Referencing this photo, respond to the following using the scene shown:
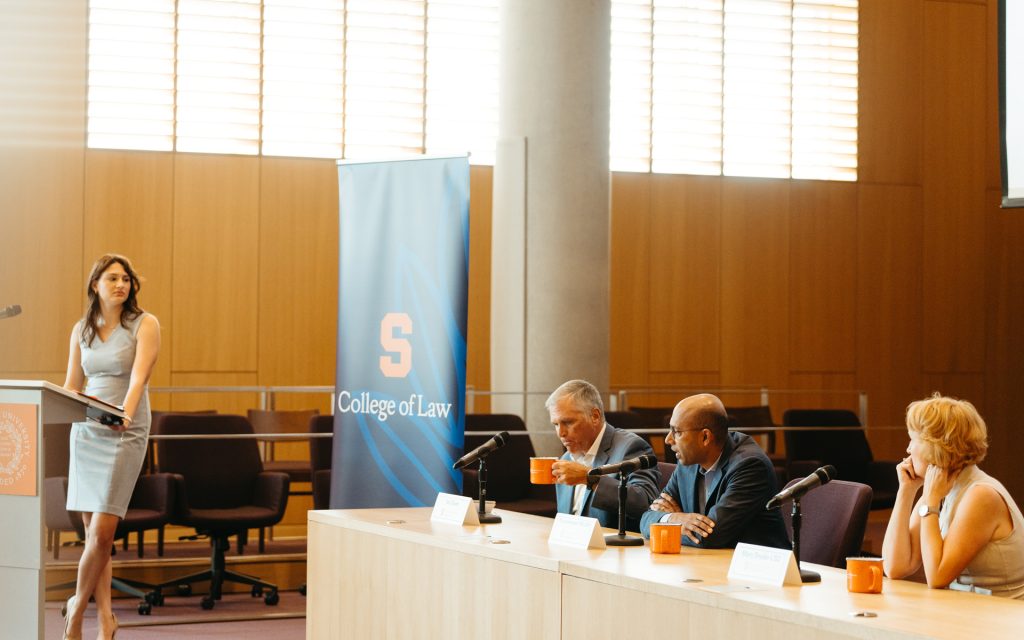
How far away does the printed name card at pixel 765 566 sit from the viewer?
8.97ft

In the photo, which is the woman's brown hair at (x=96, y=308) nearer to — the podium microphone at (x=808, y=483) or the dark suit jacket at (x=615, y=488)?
the dark suit jacket at (x=615, y=488)

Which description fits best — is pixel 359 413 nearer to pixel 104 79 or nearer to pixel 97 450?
pixel 97 450

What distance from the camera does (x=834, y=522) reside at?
12.1 ft

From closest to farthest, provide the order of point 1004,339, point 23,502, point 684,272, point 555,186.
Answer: point 23,502 < point 555,186 < point 684,272 < point 1004,339

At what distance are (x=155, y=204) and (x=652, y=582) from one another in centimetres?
748

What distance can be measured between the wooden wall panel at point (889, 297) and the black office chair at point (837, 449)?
297 centimetres

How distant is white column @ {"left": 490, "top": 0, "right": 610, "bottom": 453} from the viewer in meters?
7.72

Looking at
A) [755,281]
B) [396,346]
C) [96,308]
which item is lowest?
[396,346]

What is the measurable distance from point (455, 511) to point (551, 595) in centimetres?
94

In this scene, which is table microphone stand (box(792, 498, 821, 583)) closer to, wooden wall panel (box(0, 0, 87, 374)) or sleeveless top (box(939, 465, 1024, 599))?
sleeveless top (box(939, 465, 1024, 599))

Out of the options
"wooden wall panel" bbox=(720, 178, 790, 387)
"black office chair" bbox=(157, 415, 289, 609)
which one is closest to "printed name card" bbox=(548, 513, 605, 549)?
"black office chair" bbox=(157, 415, 289, 609)

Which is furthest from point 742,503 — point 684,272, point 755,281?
point 755,281

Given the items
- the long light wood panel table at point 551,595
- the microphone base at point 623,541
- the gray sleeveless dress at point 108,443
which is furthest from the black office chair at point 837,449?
the microphone base at point 623,541

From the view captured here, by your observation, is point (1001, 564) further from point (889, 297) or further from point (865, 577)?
point (889, 297)
